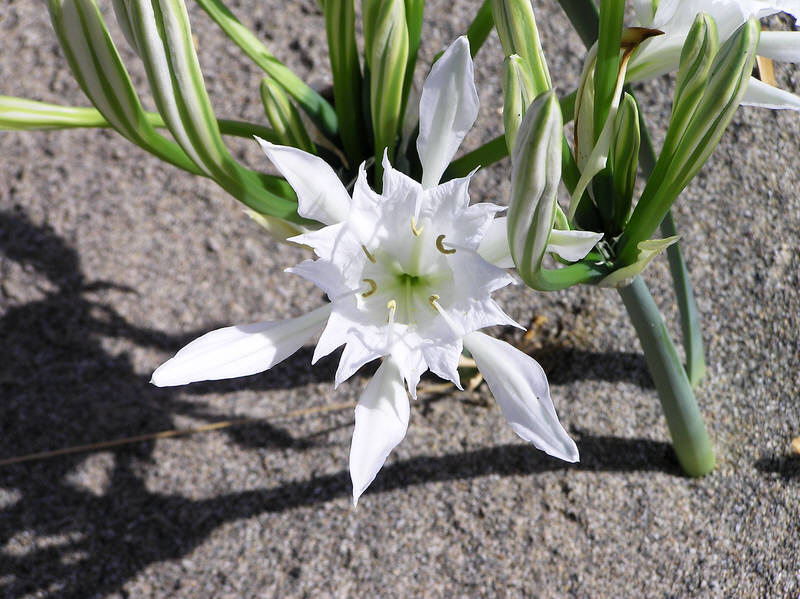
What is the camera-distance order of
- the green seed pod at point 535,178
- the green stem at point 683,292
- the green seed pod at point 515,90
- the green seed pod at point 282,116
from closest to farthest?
the green seed pod at point 535,178, the green seed pod at point 515,90, the green seed pod at point 282,116, the green stem at point 683,292

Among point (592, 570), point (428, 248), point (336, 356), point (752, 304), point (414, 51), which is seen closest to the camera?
point (428, 248)

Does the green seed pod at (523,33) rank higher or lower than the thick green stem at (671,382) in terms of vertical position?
higher

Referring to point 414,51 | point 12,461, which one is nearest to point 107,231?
point 12,461

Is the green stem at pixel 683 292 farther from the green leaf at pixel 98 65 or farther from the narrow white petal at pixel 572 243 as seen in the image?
the green leaf at pixel 98 65

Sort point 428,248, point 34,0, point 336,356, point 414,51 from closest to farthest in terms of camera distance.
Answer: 1. point 428,248
2. point 414,51
3. point 336,356
4. point 34,0

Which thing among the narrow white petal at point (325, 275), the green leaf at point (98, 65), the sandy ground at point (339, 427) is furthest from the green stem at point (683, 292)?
the green leaf at point (98, 65)

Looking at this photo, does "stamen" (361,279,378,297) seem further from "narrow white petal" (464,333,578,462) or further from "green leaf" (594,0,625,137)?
"green leaf" (594,0,625,137)

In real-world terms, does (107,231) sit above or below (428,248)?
below

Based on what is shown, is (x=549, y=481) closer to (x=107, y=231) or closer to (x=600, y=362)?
(x=600, y=362)
